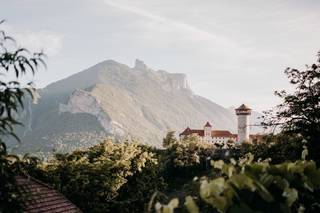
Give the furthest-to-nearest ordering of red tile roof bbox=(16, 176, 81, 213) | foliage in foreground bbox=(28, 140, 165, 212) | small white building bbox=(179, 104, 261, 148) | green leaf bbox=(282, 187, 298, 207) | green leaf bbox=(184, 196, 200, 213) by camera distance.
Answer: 1. small white building bbox=(179, 104, 261, 148)
2. foliage in foreground bbox=(28, 140, 165, 212)
3. red tile roof bbox=(16, 176, 81, 213)
4. green leaf bbox=(282, 187, 298, 207)
5. green leaf bbox=(184, 196, 200, 213)

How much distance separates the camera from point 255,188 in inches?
119

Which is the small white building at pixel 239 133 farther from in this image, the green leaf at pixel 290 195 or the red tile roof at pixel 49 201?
the green leaf at pixel 290 195

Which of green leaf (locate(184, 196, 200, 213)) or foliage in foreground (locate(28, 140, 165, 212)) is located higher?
green leaf (locate(184, 196, 200, 213))

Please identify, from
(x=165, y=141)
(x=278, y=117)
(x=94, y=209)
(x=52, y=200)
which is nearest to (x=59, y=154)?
(x=94, y=209)

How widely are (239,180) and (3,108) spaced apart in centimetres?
318

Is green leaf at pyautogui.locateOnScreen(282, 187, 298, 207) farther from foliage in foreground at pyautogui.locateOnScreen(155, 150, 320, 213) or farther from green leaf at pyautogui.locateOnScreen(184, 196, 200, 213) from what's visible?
green leaf at pyautogui.locateOnScreen(184, 196, 200, 213)

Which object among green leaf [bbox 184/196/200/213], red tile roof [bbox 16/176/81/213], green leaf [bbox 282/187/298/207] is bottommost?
red tile roof [bbox 16/176/81/213]

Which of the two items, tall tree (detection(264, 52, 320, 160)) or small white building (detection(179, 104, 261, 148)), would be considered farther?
small white building (detection(179, 104, 261, 148))

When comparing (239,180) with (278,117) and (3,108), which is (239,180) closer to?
(3,108)

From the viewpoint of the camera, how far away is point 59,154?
1075 inches

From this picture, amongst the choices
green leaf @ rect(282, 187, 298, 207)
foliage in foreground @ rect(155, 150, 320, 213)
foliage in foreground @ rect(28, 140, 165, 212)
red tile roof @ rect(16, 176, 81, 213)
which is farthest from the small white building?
green leaf @ rect(282, 187, 298, 207)

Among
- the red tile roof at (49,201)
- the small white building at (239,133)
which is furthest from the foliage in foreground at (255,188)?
the small white building at (239,133)

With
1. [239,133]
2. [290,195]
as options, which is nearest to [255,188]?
[290,195]

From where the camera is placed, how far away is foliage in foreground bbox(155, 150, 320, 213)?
293 cm
